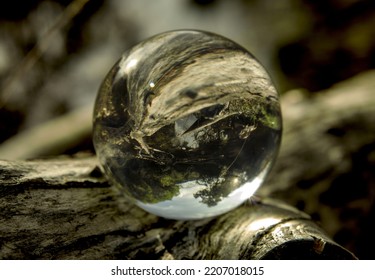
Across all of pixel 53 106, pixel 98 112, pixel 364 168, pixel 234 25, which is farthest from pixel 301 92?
pixel 53 106

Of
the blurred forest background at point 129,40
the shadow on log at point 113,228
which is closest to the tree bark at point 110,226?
the shadow on log at point 113,228

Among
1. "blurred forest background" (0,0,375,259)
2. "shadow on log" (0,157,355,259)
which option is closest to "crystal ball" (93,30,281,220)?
"shadow on log" (0,157,355,259)

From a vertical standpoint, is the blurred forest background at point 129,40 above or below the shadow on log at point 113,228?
above

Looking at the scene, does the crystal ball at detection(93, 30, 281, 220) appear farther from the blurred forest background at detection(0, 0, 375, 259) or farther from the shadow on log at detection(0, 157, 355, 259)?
the blurred forest background at detection(0, 0, 375, 259)

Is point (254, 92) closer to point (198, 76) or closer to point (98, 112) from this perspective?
point (198, 76)

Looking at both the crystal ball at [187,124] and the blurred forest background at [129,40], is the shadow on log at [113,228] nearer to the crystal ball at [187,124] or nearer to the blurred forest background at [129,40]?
the crystal ball at [187,124]

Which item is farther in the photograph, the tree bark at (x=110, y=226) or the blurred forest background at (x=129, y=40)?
the blurred forest background at (x=129, y=40)
